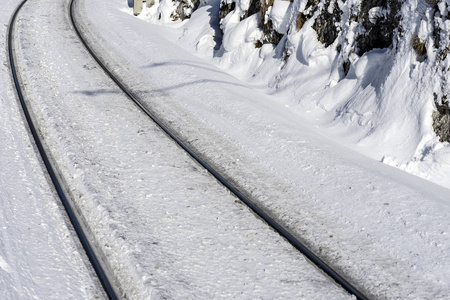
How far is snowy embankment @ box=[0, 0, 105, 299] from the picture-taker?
218 inches

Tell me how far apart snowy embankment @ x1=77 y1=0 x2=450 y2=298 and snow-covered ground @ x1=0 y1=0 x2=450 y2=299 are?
3 centimetres

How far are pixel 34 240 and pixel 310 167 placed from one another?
4.65m

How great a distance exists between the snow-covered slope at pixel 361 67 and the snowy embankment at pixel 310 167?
79mm

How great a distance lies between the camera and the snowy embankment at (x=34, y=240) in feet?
18.1

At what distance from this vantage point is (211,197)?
7668 mm

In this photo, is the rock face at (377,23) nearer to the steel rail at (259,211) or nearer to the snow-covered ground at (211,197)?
the snow-covered ground at (211,197)

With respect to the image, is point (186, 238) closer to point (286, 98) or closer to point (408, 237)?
point (408, 237)

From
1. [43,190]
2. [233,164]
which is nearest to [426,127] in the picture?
[233,164]

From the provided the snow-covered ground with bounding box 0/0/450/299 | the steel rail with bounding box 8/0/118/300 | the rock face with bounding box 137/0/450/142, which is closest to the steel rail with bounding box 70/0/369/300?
the snow-covered ground with bounding box 0/0/450/299

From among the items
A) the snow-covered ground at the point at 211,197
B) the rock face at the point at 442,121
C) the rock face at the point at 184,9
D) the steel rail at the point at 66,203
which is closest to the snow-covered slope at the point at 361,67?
the rock face at the point at 442,121

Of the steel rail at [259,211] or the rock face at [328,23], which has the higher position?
the rock face at [328,23]

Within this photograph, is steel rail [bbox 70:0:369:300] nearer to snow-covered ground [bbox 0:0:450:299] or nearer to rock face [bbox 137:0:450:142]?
snow-covered ground [bbox 0:0:450:299]

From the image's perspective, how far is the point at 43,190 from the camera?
754 centimetres

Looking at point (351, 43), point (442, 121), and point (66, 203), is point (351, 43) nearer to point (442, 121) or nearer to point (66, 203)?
point (442, 121)
